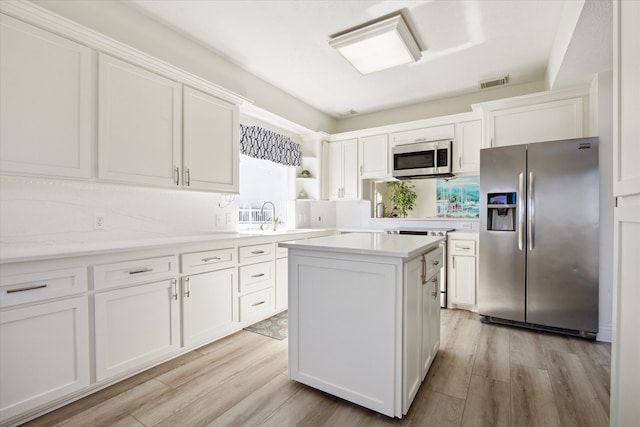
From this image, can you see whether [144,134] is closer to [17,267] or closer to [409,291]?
[17,267]

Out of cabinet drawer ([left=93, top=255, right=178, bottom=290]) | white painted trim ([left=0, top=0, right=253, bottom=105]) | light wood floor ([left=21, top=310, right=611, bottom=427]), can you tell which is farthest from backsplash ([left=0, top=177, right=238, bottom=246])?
light wood floor ([left=21, top=310, right=611, bottom=427])

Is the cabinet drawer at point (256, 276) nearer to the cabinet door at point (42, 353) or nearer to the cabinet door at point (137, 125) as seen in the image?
the cabinet door at point (137, 125)

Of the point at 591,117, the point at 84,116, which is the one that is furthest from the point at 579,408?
the point at 84,116

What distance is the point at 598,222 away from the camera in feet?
8.41

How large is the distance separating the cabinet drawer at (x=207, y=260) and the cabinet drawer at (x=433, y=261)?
1688mm

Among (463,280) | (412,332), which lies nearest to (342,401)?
(412,332)

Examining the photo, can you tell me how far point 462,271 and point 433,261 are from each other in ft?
5.54

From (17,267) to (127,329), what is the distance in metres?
0.71

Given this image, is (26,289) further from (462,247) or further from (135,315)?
(462,247)

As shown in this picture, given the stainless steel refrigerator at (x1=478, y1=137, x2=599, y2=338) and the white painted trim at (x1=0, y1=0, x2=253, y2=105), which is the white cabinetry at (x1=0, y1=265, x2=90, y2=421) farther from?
the stainless steel refrigerator at (x1=478, y1=137, x2=599, y2=338)

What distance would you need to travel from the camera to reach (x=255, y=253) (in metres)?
2.95

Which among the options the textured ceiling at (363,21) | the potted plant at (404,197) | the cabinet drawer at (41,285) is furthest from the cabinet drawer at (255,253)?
the potted plant at (404,197)

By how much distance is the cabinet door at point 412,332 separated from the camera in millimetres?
1546

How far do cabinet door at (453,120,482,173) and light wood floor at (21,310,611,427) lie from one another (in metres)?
2.03
